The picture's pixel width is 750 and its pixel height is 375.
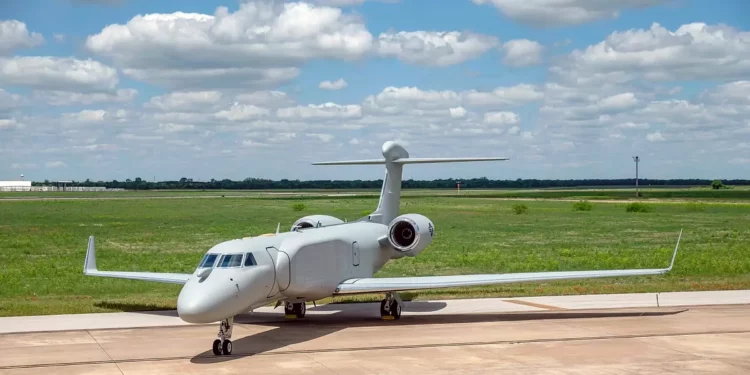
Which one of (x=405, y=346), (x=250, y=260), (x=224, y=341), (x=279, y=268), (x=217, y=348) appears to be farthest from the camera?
(x=279, y=268)

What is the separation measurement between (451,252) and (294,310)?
21941 millimetres

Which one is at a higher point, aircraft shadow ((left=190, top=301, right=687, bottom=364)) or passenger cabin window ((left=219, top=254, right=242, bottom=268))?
passenger cabin window ((left=219, top=254, right=242, bottom=268))

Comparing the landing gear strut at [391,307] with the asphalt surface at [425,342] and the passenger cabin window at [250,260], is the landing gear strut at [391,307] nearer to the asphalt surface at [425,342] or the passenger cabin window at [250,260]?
the asphalt surface at [425,342]

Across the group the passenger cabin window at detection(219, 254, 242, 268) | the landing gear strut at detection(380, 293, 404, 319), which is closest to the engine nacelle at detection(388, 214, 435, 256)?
the landing gear strut at detection(380, 293, 404, 319)

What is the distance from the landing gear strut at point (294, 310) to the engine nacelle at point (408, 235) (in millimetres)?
3855

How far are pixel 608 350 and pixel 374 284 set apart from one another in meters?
6.75

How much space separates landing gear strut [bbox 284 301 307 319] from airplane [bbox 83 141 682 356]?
0.03 m

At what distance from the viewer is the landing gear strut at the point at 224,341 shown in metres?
18.7

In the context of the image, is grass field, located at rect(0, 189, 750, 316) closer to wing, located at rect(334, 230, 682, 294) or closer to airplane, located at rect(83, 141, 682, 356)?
airplane, located at rect(83, 141, 682, 356)

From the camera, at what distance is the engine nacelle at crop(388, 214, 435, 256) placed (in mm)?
26969

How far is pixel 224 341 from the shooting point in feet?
61.6

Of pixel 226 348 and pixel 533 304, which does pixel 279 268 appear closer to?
pixel 226 348

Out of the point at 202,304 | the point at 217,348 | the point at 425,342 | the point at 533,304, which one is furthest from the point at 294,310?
the point at 533,304

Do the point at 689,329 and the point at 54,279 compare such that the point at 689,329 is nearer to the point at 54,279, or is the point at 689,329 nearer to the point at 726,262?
the point at 726,262
